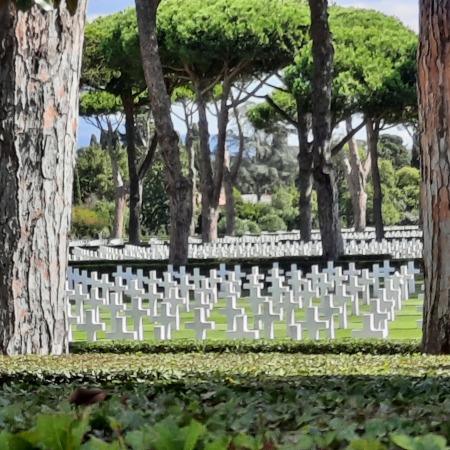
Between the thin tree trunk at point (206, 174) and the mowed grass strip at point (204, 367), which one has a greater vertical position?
the thin tree trunk at point (206, 174)

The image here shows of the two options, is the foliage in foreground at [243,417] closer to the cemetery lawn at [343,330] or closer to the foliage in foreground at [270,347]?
the foliage in foreground at [270,347]

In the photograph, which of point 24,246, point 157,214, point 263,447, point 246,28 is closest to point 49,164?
point 24,246

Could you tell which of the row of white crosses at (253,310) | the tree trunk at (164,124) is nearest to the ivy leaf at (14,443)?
the row of white crosses at (253,310)

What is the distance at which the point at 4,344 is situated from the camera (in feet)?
25.6

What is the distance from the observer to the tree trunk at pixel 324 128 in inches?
898

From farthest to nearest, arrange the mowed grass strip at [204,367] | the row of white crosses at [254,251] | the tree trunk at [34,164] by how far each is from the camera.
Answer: the row of white crosses at [254,251]
the tree trunk at [34,164]
the mowed grass strip at [204,367]

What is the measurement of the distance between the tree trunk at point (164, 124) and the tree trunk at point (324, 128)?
3.10 metres

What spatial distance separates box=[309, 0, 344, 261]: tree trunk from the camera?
2280 centimetres

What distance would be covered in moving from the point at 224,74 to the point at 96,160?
29.2 m

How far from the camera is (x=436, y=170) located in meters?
8.30

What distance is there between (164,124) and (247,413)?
19.1m

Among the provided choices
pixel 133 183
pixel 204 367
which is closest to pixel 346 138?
pixel 133 183

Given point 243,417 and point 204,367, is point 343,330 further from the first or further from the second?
point 243,417

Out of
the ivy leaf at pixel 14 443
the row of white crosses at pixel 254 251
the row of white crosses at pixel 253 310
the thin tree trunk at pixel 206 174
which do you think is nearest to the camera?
the ivy leaf at pixel 14 443
